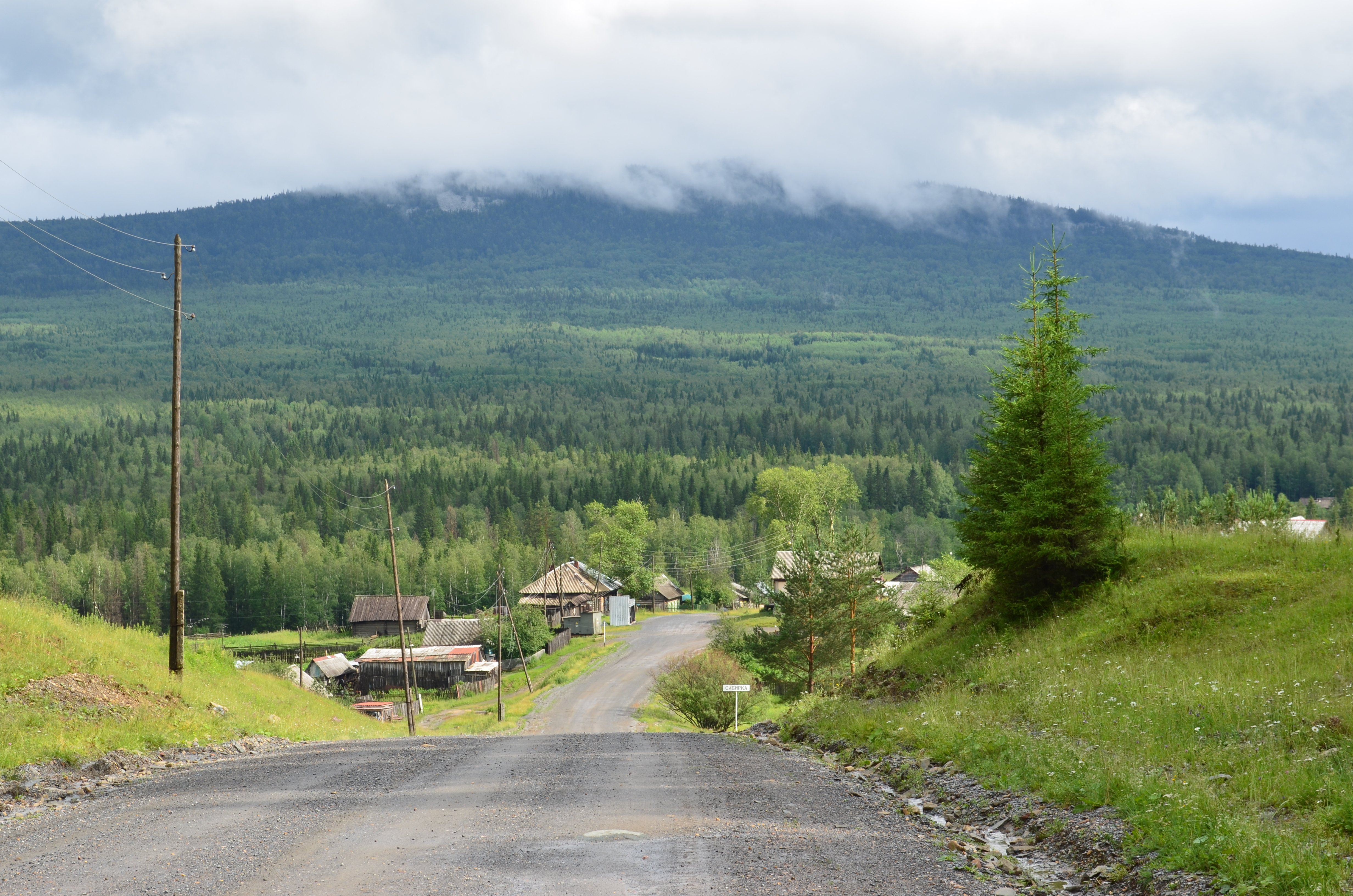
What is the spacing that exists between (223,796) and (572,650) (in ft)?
269

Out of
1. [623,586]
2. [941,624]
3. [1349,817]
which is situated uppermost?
[1349,817]

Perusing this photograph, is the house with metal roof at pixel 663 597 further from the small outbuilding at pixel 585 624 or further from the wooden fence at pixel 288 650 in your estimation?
the wooden fence at pixel 288 650

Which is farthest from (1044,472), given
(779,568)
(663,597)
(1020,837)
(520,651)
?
(663,597)

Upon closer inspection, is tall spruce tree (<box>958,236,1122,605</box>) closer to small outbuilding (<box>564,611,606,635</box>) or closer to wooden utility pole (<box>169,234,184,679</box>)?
wooden utility pole (<box>169,234,184,679</box>)

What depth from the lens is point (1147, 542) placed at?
22.2 m

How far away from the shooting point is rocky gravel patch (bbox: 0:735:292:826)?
42.3 feet

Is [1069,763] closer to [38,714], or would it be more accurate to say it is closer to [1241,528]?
[1241,528]

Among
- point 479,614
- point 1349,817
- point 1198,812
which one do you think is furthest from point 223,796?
point 479,614

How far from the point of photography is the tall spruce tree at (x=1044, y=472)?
69.6 ft

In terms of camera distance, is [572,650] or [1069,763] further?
[572,650]

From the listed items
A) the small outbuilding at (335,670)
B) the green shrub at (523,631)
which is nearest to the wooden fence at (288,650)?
the small outbuilding at (335,670)

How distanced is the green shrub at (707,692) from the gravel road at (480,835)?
23.7 m

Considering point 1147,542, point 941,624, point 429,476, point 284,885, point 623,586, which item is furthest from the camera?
point 429,476

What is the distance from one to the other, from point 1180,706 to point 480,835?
8586 mm
